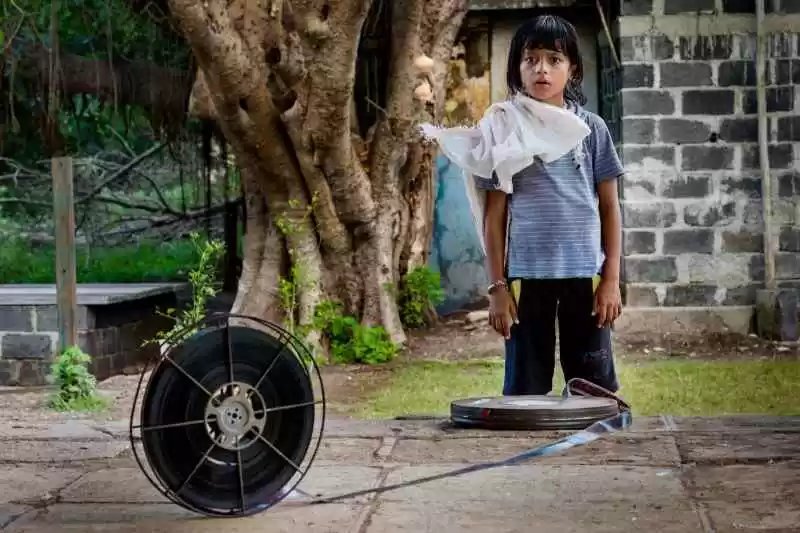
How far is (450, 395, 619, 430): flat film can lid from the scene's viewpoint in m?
4.32

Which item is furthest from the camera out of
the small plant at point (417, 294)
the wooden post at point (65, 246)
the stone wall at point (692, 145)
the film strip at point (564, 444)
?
the small plant at point (417, 294)

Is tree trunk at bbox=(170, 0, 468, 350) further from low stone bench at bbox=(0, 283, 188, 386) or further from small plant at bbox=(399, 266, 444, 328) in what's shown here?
low stone bench at bbox=(0, 283, 188, 386)

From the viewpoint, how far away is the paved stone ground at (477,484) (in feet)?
11.1

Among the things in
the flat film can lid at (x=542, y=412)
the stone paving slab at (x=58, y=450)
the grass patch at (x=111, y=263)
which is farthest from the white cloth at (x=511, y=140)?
the grass patch at (x=111, y=263)

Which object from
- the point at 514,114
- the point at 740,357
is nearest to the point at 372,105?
the point at 740,357

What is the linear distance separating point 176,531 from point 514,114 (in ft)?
5.92

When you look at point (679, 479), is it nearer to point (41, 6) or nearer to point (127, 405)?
point (127, 405)

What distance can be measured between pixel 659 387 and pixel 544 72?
3.99 metres

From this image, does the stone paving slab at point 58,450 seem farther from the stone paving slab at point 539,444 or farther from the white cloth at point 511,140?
the white cloth at point 511,140

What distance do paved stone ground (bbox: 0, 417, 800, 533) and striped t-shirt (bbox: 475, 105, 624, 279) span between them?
1.93ft

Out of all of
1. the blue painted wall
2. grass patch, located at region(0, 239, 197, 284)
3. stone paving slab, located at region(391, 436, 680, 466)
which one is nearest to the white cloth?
stone paving slab, located at region(391, 436, 680, 466)

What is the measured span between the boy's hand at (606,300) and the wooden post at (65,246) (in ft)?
11.4

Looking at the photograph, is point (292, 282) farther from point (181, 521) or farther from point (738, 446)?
point (181, 521)

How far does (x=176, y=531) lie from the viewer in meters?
3.39
